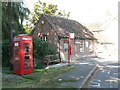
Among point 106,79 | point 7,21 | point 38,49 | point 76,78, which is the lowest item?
point 106,79

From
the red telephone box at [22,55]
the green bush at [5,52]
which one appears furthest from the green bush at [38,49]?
the red telephone box at [22,55]

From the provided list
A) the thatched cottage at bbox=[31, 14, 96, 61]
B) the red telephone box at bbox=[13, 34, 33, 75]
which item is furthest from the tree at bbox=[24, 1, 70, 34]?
the red telephone box at bbox=[13, 34, 33, 75]

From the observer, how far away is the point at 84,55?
20297mm

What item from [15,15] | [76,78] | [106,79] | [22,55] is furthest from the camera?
[15,15]

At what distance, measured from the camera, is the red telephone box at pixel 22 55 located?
8544mm

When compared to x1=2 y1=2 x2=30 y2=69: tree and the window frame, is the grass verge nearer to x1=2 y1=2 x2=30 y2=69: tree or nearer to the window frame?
x1=2 y1=2 x2=30 y2=69: tree

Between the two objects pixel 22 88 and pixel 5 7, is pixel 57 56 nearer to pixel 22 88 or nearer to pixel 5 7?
pixel 5 7

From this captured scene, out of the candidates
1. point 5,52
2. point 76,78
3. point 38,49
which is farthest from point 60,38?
point 76,78

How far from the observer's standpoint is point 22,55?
855 centimetres

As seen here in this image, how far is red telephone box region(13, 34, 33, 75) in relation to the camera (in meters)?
8.54

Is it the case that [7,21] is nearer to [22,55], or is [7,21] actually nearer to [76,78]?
[22,55]

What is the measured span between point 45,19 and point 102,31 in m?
19.6

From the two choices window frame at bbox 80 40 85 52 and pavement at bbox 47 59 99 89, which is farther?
window frame at bbox 80 40 85 52

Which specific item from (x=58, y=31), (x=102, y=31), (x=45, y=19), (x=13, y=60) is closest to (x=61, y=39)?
(x=58, y=31)
